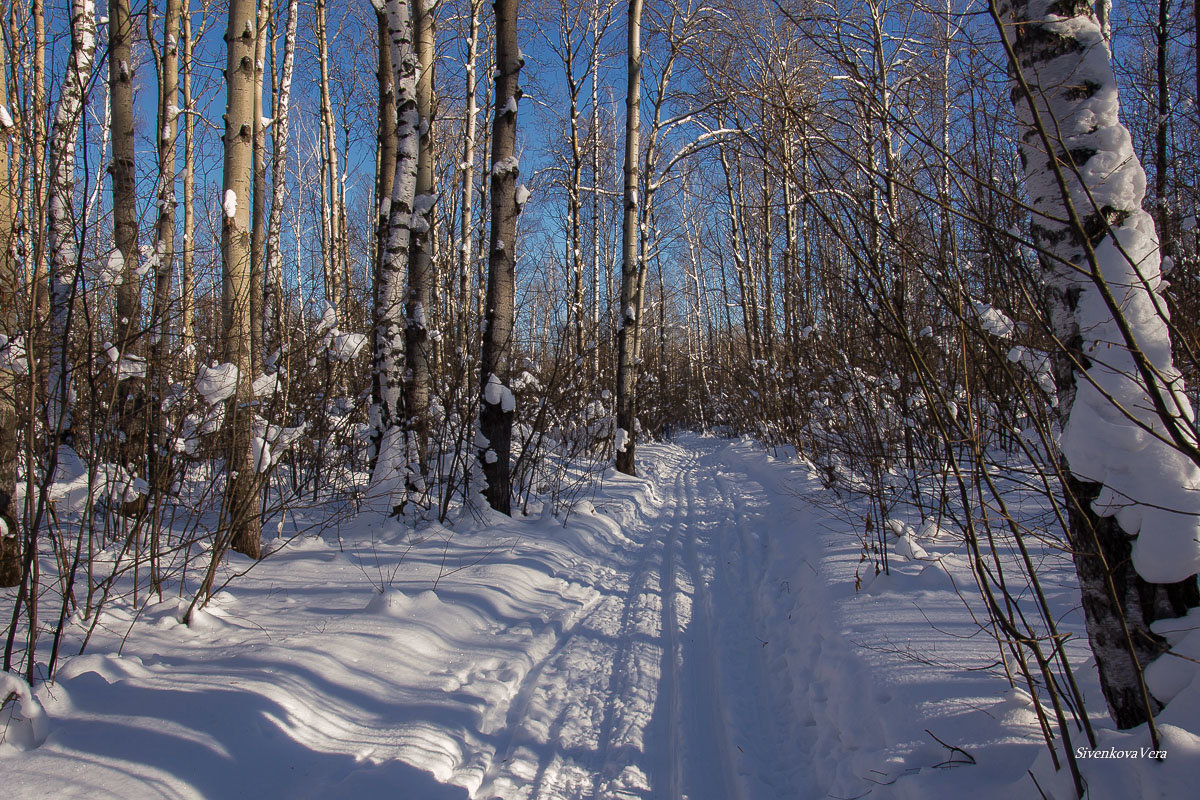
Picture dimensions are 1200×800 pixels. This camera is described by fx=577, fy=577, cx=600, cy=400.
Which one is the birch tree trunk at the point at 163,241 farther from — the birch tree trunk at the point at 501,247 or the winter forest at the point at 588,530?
the birch tree trunk at the point at 501,247

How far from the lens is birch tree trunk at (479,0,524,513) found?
528 cm

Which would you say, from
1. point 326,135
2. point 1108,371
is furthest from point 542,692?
point 326,135

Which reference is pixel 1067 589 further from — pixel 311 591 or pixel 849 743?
pixel 311 591

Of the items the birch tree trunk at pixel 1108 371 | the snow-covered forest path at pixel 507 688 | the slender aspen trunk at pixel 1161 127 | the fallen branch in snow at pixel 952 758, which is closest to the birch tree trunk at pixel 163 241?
the snow-covered forest path at pixel 507 688

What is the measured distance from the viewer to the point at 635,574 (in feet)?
15.4

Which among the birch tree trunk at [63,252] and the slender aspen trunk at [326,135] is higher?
the slender aspen trunk at [326,135]

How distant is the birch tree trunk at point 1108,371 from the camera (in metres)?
1.46

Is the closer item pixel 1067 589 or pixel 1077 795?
pixel 1077 795

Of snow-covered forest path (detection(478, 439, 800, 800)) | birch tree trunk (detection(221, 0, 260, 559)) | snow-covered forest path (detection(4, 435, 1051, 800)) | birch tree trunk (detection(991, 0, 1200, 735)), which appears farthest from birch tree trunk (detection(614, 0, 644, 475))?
birch tree trunk (detection(991, 0, 1200, 735))

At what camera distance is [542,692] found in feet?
9.15

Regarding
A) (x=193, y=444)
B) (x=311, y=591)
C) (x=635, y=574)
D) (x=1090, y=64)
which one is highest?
(x=1090, y=64)

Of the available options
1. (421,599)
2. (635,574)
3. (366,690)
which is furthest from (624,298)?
(366,690)

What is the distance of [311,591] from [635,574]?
2.37 meters

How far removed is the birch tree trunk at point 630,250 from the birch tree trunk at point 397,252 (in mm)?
4117
